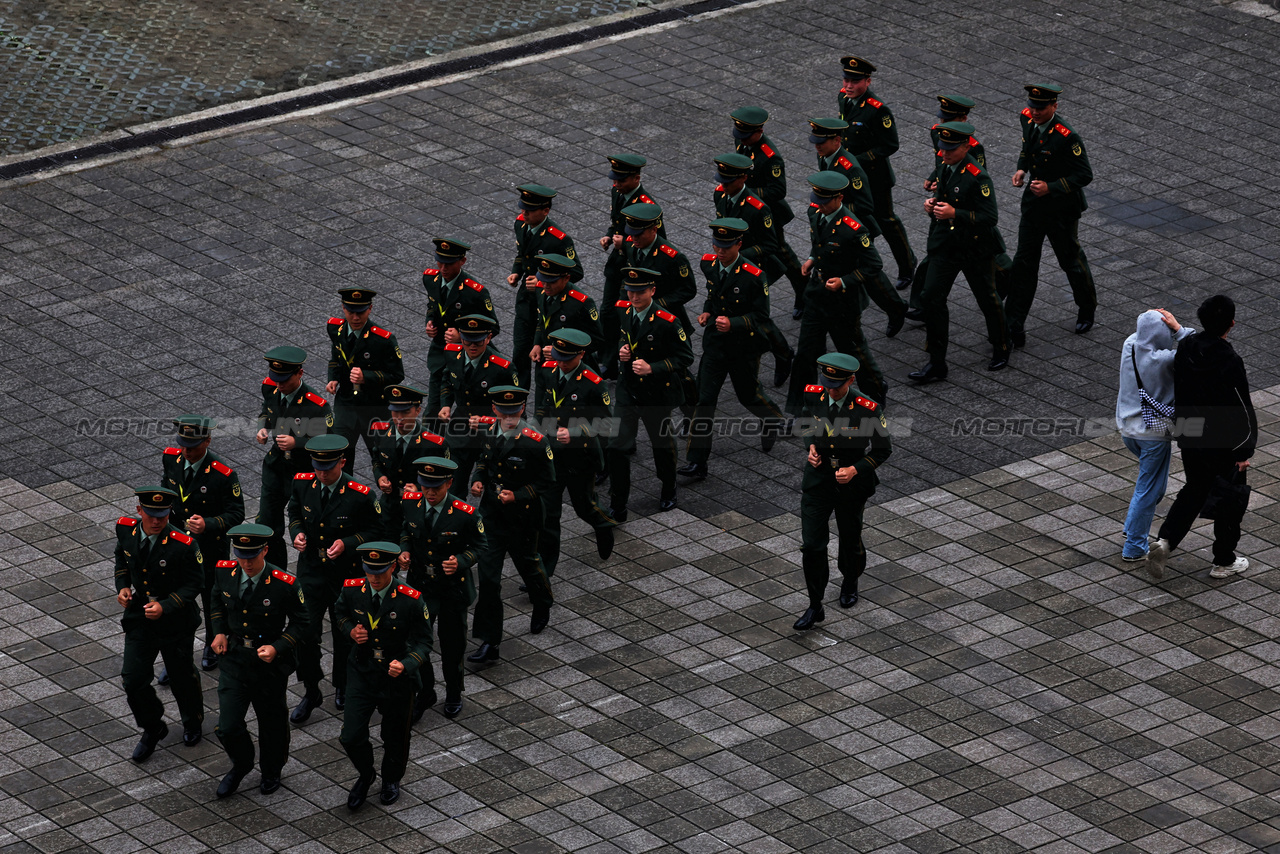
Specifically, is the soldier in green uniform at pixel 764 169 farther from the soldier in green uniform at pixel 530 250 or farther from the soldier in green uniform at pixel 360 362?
the soldier in green uniform at pixel 360 362

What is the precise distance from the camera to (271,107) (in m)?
20.3

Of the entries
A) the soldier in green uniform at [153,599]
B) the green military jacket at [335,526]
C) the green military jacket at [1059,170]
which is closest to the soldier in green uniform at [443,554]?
the green military jacket at [335,526]

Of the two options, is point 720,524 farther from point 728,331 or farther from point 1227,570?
point 1227,570

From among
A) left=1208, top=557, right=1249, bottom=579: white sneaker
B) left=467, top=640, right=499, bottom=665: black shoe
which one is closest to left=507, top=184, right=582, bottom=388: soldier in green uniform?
left=467, top=640, right=499, bottom=665: black shoe

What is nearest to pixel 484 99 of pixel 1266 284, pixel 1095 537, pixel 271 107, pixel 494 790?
pixel 271 107

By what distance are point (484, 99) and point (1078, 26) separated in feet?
21.6

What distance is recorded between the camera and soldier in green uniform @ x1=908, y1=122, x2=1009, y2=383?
15047 mm

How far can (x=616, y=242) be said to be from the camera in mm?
14922

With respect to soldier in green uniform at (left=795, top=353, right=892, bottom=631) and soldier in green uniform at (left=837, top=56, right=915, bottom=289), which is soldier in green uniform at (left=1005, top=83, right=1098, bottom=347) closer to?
soldier in green uniform at (left=837, top=56, right=915, bottom=289)

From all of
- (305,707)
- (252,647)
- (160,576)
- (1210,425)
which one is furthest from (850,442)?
(160,576)

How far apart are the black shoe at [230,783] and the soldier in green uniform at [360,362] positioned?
3.17m

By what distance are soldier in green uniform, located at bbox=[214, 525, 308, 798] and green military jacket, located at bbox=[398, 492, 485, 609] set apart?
94 cm

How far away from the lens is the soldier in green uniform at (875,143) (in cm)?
1655

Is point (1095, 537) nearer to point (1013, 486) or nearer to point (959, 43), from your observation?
point (1013, 486)
